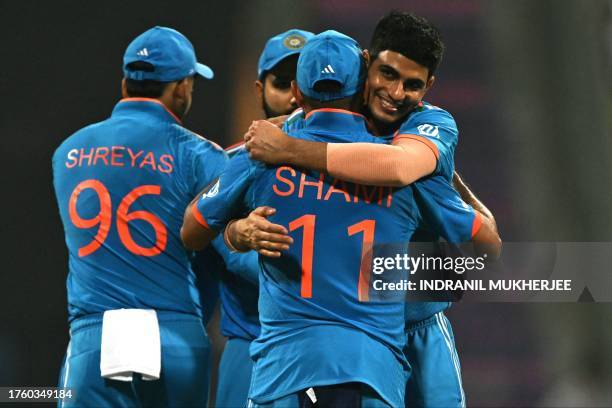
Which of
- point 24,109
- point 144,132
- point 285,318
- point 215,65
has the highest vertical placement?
point 215,65

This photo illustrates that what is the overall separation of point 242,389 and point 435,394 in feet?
2.84

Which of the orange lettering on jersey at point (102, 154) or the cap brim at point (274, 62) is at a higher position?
the cap brim at point (274, 62)

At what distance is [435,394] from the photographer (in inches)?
129

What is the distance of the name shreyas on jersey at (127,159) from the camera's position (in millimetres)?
3785

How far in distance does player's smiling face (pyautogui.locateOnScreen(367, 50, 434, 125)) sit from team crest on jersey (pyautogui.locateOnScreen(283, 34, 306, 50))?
1128mm

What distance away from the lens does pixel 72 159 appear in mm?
3850

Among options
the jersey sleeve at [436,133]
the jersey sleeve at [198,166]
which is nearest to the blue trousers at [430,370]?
the jersey sleeve at [436,133]

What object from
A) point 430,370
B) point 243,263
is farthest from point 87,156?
point 430,370

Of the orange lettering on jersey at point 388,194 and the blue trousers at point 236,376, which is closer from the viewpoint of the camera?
the orange lettering on jersey at point 388,194

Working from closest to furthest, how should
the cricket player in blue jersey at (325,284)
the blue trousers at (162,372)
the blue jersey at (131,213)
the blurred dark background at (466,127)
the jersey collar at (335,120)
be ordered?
the cricket player in blue jersey at (325,284)
the jersey collar at (335,120)
the blue trousers at (162,372)
the blue jersey at (131,213)
the blurred dark background at (466,127)

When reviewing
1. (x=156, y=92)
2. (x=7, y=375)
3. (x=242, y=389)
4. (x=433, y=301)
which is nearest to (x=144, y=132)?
(x=156, y=92)

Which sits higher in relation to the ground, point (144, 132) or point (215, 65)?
point (215, 65)

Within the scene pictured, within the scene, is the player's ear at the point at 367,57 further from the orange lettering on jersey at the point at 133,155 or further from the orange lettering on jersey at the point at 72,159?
the orange lettering on jersey at the point at 72,159

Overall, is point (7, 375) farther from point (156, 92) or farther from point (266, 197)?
point (266, 197)
